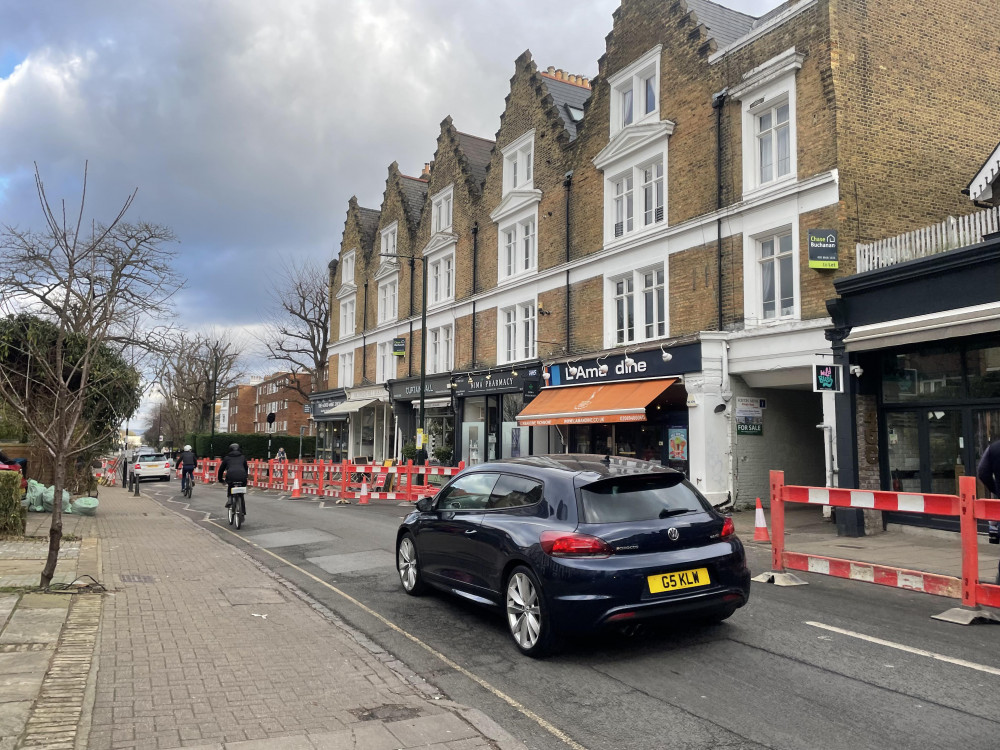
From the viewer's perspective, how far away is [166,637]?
20.8ft

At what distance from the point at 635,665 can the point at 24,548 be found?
30.8ft

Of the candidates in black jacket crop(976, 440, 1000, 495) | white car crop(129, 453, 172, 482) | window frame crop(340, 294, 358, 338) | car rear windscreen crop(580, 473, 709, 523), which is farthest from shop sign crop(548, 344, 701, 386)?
white car crop(129, 453, 172, 482)

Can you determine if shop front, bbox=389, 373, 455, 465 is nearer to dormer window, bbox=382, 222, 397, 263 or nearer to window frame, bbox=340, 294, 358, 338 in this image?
dormer window, bbox=382, 222, 397, 263

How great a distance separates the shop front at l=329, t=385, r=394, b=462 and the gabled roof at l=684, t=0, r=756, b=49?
66.6 feet

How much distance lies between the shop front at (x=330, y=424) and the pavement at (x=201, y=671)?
94.7 ft

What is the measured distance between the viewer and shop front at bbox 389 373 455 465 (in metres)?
28.5

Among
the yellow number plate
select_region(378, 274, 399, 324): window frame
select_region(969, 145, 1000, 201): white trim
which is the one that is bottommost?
the yellow number plate

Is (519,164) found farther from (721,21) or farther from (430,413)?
(430,413)

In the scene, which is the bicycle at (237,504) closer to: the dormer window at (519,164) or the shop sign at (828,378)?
the shop sign at (828,378)

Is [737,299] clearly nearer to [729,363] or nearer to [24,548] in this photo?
[729,363]

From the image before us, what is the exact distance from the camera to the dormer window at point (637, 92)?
19466mm

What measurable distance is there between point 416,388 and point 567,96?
12600 mm

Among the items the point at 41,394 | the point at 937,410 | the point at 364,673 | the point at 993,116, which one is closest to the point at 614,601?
the point at 364,673

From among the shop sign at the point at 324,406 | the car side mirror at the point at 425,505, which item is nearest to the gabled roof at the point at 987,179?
the car side mirror at the point at 425,505
